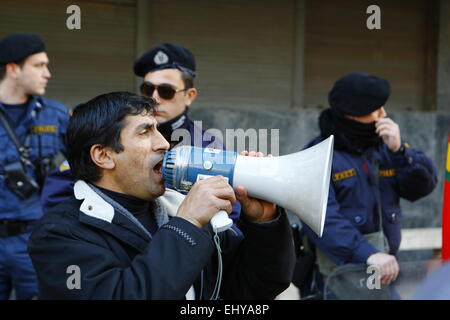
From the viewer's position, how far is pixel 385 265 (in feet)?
10.9

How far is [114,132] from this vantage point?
6.93ft

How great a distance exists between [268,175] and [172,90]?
145 cm

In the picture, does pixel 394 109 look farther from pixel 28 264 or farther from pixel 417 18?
pixel 28 264

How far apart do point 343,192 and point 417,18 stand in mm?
4120

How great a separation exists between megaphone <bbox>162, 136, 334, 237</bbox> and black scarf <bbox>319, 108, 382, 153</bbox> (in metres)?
1.48

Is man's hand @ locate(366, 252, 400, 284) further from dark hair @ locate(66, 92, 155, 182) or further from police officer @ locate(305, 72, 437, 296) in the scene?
dark hair @ locate(66, 92, 155, 182)

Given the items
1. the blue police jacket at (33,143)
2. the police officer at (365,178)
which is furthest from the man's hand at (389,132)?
the blue police jacket at (33,143)

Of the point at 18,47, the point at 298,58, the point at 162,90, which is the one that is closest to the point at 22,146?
the point at 18,47

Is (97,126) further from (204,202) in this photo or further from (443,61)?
(443,61)

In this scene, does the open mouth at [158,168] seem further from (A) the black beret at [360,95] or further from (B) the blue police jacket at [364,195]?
(A) the black beret at [360,95]

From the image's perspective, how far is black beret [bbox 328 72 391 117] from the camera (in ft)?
11.7

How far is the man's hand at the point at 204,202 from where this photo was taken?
194 cm

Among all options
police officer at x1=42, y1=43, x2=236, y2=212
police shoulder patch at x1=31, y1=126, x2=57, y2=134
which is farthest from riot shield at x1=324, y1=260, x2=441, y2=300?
police shoulder patch at x1=31, y1=126, x2=57, y2=134

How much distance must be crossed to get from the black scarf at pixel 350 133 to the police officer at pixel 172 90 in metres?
0.78
